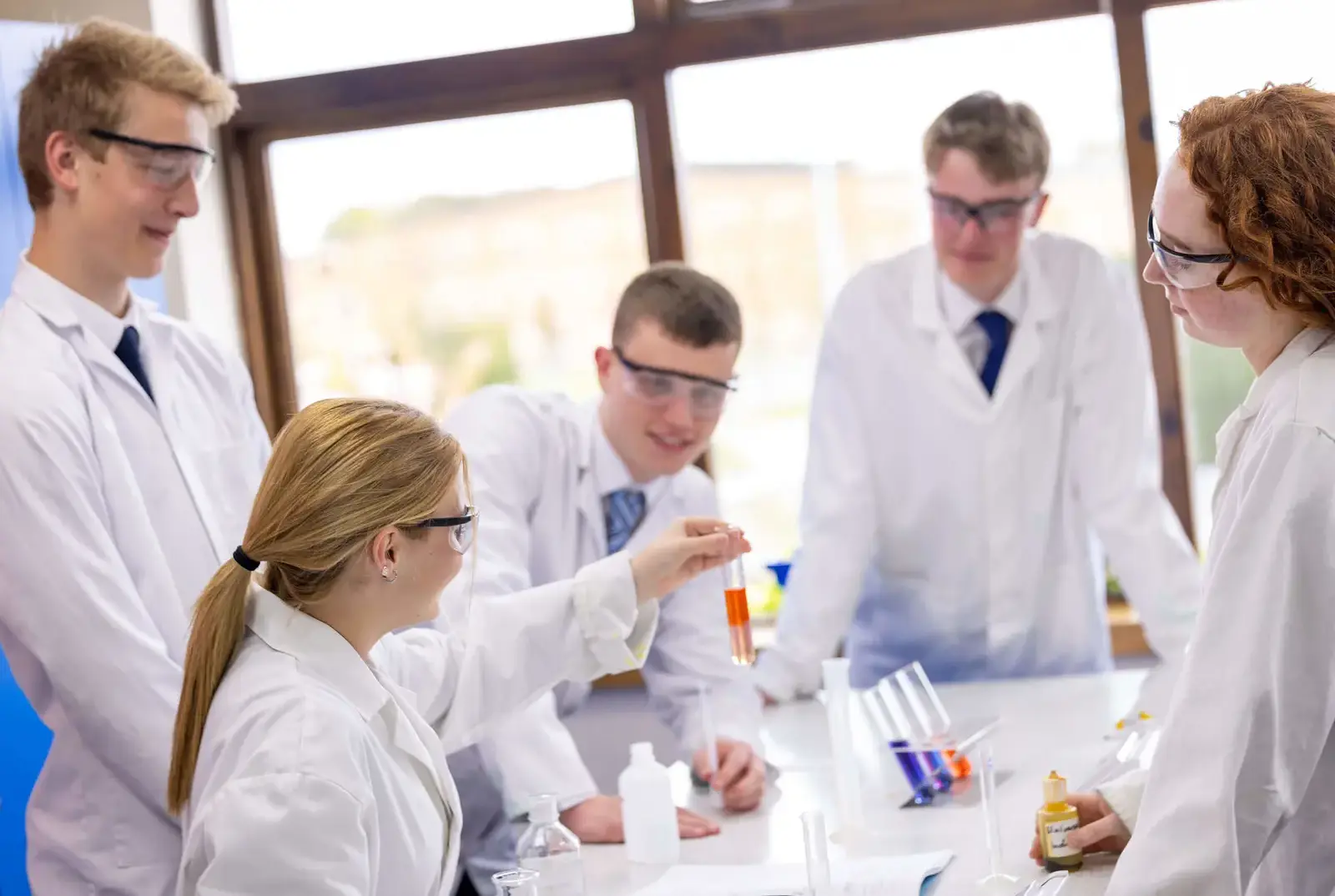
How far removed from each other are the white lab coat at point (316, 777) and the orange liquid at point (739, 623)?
0.46m

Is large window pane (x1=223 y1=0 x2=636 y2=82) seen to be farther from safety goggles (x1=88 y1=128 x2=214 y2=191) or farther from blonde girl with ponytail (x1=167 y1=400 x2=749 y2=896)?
blonde girl with ponytail (x1=167 y1=400 x2=749 y2=896)

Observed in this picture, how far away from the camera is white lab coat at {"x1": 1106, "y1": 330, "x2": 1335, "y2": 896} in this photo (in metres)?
1.41

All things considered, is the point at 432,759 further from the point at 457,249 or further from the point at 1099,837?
the point at 457,249

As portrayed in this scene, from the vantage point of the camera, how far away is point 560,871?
1837 mm

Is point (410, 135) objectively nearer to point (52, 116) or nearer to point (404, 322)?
point (404, 322)

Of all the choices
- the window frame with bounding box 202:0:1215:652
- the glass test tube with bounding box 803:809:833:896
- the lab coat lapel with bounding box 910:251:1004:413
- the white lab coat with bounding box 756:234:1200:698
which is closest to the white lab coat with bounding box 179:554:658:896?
the glass test tube with bounding box 803:809:833:896

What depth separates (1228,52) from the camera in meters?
3.53

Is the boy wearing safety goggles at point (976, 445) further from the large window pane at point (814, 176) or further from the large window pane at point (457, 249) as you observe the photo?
the large window pane at point (457, 249)

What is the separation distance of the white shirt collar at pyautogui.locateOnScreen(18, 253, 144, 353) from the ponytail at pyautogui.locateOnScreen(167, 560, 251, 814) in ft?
2.78

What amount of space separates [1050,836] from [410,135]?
2918 mm

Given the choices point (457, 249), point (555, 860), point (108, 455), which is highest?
point (457, 249)

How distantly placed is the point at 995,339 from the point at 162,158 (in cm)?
170

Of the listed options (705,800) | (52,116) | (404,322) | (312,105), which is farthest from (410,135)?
(705,800)

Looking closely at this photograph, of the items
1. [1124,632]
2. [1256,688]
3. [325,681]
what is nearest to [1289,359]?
[1256,688]
